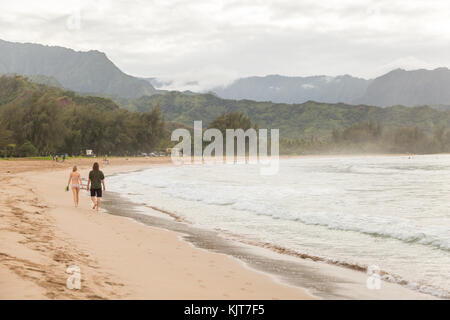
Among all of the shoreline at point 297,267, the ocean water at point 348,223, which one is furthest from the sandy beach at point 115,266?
the ocean water at point 348,223

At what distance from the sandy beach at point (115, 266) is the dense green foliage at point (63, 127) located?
66305mm

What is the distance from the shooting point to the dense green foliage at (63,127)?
7856 centimetres

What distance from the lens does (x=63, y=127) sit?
275 ft

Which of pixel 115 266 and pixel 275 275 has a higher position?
pixel 115 266

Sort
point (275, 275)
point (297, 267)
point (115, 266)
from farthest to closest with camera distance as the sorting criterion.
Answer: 1. point (297, 267)
2. point (275, 275)
3. point (115, 266)

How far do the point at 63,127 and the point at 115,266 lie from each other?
82.6 metres

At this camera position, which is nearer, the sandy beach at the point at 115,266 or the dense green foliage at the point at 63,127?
the sandy beach at the point at 115,266

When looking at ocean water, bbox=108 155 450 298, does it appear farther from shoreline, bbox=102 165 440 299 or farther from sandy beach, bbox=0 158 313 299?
sandy beach, bbox=0 158 313 299

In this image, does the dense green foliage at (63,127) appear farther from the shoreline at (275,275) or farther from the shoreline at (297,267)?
the shoreline at (275,275)

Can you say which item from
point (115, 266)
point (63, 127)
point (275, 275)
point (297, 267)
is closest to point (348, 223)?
point (297, 267)

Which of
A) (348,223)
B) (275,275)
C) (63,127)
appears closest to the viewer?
(275,275)

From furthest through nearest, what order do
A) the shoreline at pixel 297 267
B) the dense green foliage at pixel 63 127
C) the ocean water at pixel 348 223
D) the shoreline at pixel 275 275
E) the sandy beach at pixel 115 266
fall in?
the dense green foliage at pixel 63 127 < the ocean water at pixel 348 223 < the shoreline at pixel 297 267 < the shoreline at pixel 275 275 < the sandy beach at pixel 115 266

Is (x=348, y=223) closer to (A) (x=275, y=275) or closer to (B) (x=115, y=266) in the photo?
(A) (x=275, y=275)
